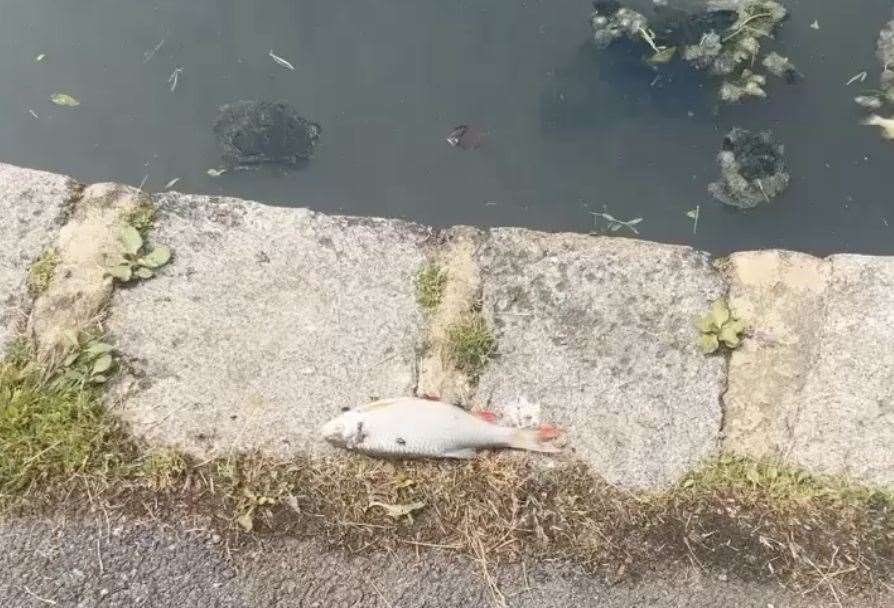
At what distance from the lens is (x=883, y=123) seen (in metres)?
4.58

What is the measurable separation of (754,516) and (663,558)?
388 mm

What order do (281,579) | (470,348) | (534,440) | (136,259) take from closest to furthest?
(281,579) < (534,440) < (470,348) < (136,259)

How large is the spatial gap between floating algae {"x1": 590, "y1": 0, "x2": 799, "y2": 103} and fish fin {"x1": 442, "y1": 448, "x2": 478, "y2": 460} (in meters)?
2.78

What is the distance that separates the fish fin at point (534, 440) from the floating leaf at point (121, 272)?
64.9 inches

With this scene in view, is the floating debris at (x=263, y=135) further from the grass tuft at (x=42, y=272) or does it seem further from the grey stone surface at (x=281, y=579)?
the grey stone surface at (x=281, y=579)

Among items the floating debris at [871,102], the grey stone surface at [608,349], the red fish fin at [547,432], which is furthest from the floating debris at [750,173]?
the red fish fin at [547,432]

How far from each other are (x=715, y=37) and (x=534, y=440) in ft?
9.37

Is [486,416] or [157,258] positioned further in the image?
[157,258]

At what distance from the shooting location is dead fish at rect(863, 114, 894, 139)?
179 inches

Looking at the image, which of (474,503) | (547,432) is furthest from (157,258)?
(547,432)

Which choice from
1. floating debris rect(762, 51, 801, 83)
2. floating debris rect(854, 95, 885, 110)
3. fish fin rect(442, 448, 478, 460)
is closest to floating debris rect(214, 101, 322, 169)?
fish fin rect(442, 448, 478, 460)

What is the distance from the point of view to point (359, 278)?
133 inches

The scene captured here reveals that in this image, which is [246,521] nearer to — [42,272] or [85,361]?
[85,361]

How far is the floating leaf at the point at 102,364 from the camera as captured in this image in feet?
10.1
